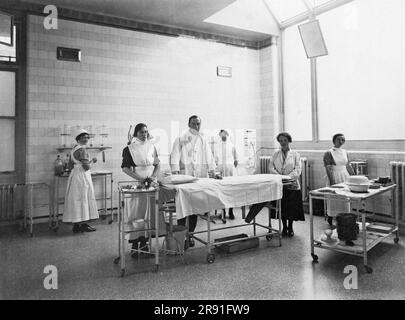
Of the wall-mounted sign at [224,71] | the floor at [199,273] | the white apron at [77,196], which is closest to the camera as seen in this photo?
the floor at [199,273]

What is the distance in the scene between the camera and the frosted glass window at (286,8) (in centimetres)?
726

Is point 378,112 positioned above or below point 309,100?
below

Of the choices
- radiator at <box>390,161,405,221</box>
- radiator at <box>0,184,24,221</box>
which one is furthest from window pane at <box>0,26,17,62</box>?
radiator at <box>390,161,405,221</box>

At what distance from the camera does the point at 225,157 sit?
266 inches

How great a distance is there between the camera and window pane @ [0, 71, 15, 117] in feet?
18.9

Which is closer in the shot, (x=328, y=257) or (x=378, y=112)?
(x=328, y=257)

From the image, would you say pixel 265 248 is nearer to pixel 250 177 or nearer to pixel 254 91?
pixel 250 177

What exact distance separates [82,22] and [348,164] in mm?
5431

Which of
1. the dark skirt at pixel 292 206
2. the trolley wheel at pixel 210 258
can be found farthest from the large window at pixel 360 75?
the trolley wheel at pixel 210 258

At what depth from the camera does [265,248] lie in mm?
4523

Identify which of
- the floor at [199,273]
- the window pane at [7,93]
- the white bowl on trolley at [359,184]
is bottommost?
the floor at [199,273]

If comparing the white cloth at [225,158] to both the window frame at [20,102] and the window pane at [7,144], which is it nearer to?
the window frame at [20,102]

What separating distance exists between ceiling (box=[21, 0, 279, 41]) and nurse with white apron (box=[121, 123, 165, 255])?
2924mm

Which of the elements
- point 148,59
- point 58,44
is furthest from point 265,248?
point 58,44
